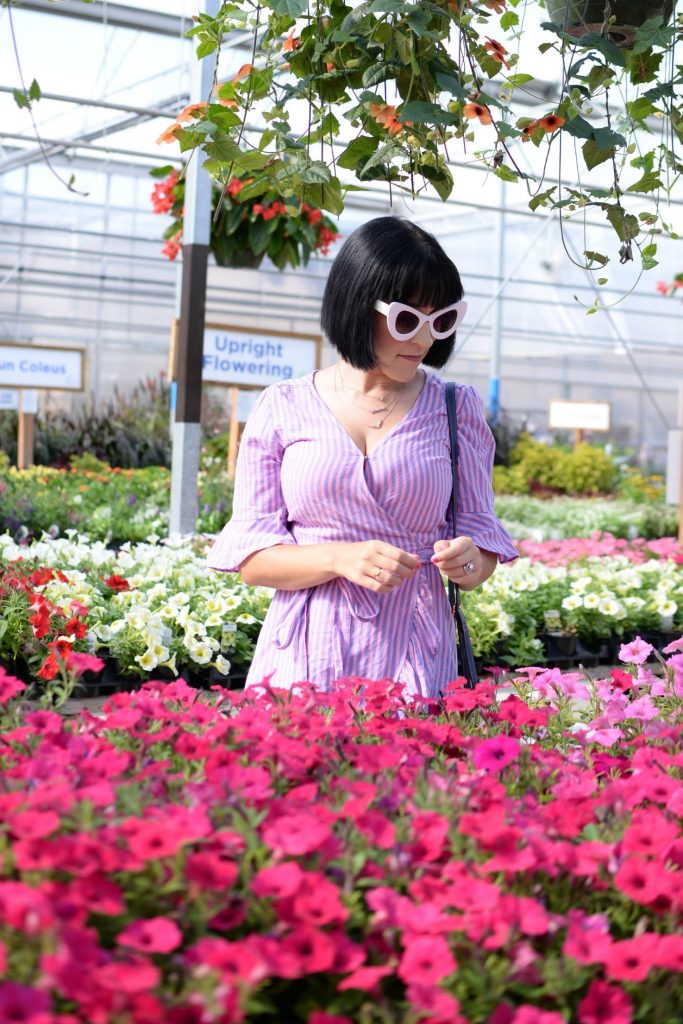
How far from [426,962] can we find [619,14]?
62.4 inches

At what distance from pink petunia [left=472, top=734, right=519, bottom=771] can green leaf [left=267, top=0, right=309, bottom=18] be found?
2.96 feet

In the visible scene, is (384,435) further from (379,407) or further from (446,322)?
(446,322)

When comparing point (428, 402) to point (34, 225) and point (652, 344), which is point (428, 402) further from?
point (652, 344)

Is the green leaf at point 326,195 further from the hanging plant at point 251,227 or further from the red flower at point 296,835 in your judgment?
the hanging plant at point 251,227

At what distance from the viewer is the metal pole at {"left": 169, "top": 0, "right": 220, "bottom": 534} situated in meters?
4.65

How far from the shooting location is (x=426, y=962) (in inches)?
32.8

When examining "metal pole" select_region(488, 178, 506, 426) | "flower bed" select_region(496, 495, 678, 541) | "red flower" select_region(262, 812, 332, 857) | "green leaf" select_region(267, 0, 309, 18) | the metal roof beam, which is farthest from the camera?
"metal pole" select_region(488, 178, 506, 426)

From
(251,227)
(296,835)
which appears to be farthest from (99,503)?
(296,835)

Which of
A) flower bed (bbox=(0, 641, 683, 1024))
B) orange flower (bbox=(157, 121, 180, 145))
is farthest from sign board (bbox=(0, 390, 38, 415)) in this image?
flower bed (bbox=(0, 641, 683, 1024))

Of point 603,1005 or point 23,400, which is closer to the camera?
point 603,1005

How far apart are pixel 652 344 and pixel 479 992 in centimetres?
1833

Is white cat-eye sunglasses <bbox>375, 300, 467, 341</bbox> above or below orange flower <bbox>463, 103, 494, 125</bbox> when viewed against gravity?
below

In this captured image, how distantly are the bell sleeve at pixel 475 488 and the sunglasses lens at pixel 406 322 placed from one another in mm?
188

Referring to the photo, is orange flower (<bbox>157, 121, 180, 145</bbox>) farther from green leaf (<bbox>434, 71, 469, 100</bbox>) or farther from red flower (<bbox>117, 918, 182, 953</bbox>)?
red flower (<bbox>117, 918, 182, 953</bbox>)
